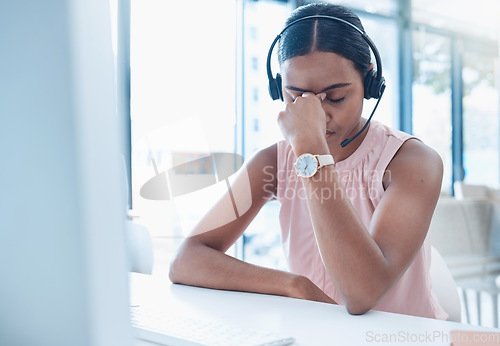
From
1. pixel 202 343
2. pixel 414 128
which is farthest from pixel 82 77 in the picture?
pixel 414 128

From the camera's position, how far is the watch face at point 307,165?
0.92 meters

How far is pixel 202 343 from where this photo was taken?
0.53 metres

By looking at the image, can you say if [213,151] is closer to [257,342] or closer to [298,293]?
[298,293]

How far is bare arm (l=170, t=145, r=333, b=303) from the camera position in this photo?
863mm

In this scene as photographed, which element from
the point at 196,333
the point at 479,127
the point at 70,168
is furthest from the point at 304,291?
→ the point at 479,127

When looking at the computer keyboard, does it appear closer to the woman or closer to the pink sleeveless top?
the woman

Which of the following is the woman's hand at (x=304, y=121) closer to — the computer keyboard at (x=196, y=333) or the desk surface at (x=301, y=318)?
the desk surface at (x=301, y=318)

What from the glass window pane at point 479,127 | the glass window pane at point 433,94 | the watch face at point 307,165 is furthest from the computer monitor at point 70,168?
the glass window pane at point 479,127

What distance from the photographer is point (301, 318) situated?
683mm

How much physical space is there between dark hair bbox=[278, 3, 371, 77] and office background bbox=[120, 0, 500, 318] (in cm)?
98

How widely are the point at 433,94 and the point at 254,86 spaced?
2184 millimetres

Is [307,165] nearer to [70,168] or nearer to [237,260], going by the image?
[237,260]

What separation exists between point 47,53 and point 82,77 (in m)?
0.03

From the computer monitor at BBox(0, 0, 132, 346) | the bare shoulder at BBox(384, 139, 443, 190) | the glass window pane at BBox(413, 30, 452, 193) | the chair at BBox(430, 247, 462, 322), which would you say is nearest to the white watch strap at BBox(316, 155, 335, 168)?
the bare shoulder at BBox(384, 139, 443, 190)
